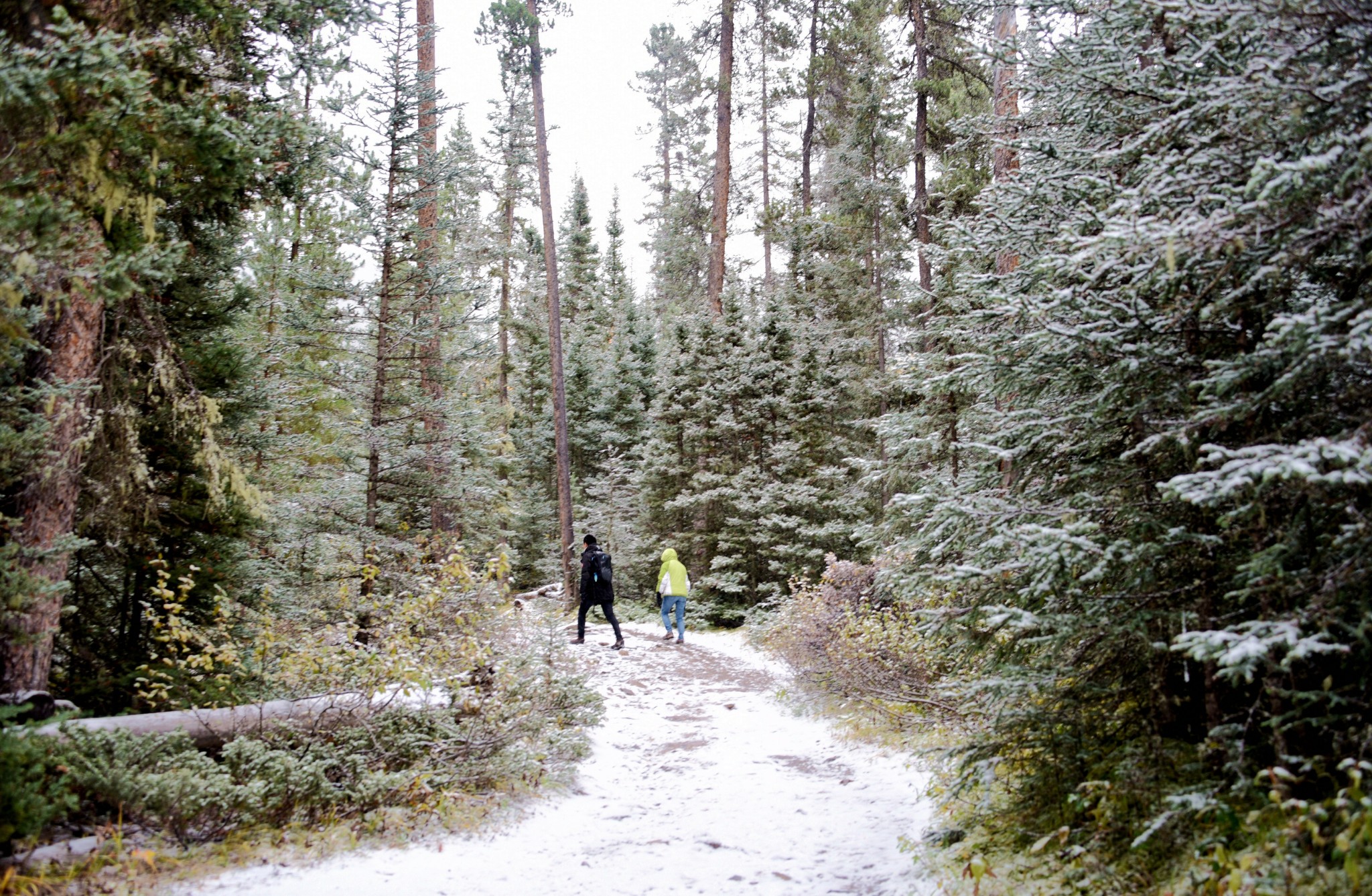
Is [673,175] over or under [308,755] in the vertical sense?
over

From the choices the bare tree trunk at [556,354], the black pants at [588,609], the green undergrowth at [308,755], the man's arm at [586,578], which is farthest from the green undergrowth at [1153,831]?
the bare tree trunk at [556,354]

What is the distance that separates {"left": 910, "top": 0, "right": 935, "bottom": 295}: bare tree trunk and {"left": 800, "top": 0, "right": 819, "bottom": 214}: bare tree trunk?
4156 mm

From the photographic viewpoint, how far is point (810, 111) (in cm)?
2453

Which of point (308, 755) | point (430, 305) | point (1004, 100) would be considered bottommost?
point (308, 755)

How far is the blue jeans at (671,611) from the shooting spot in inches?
574

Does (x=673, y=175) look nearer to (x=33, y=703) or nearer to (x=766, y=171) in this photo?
(x=766, y=171)

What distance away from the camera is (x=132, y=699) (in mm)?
6348

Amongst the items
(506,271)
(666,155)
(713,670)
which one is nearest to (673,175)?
(666,155)

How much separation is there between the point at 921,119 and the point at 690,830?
564 inches

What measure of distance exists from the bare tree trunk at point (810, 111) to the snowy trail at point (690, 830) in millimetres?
16100

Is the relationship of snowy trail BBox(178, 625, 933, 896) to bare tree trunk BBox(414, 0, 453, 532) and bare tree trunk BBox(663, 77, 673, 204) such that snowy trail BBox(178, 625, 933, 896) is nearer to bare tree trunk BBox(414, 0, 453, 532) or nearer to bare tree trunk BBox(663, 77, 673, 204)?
bare tree trunk BBox(414, 0, 453, 532)

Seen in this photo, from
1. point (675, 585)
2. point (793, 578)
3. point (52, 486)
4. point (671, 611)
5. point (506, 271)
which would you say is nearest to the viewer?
point (52, 486)

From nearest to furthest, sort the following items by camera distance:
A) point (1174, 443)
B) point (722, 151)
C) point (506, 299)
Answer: point (1174, 443)
point (722, 151)
point (506, 299)

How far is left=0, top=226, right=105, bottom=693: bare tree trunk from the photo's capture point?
196 inches
